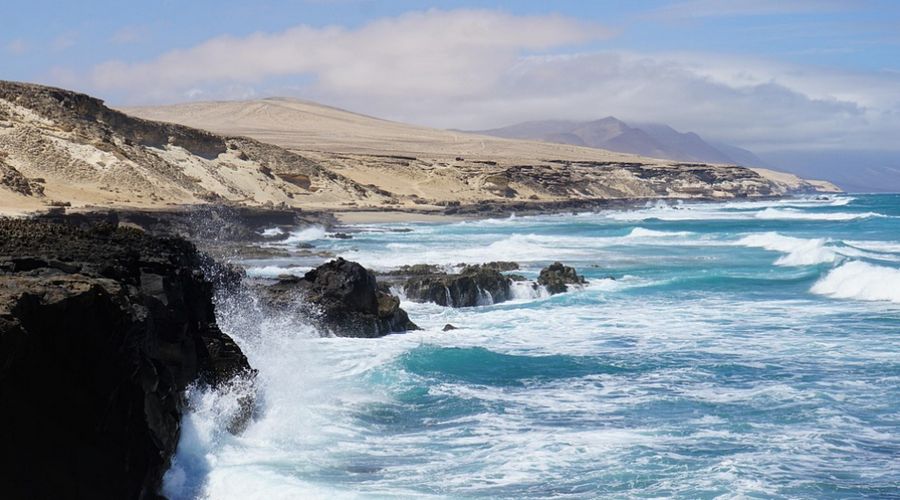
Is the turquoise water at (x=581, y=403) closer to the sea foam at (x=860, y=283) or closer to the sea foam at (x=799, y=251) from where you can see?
the sea foam at (x=860, y=283)

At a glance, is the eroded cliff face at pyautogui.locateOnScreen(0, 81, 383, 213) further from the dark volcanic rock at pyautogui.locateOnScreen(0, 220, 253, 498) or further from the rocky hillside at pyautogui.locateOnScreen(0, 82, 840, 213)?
the dark volcanic rock at pyautogui.locateOnScreen(0, 220, 253, 498)

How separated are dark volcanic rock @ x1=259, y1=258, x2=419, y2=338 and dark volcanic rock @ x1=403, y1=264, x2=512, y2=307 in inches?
168

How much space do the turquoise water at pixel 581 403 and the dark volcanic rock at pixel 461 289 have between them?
360 millimetres

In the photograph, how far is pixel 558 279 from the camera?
26.9 meters

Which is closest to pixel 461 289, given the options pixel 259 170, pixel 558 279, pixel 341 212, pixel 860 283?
pixel 558 279

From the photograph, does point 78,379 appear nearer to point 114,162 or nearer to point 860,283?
point 860,283

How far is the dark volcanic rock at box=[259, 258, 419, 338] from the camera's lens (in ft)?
61.5

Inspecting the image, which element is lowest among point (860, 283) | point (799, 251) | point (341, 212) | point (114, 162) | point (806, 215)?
point (860, 283)

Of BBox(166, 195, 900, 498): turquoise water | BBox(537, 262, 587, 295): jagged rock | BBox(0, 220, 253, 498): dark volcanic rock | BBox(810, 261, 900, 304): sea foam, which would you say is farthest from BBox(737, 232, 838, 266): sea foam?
BBox(0, 220, 253, 498): dark volcanic rock

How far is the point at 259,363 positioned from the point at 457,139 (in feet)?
451

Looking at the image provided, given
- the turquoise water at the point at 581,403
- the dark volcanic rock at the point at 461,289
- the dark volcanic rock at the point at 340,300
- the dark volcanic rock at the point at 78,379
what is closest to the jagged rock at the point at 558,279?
the turquoise water at the point at 581,403

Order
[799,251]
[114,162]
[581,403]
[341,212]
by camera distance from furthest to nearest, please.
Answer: [341,212]
[114,162]
[799,251]
[581,403]

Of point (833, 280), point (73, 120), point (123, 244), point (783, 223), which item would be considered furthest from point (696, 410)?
point (783, 223)

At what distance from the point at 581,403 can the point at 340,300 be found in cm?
612
